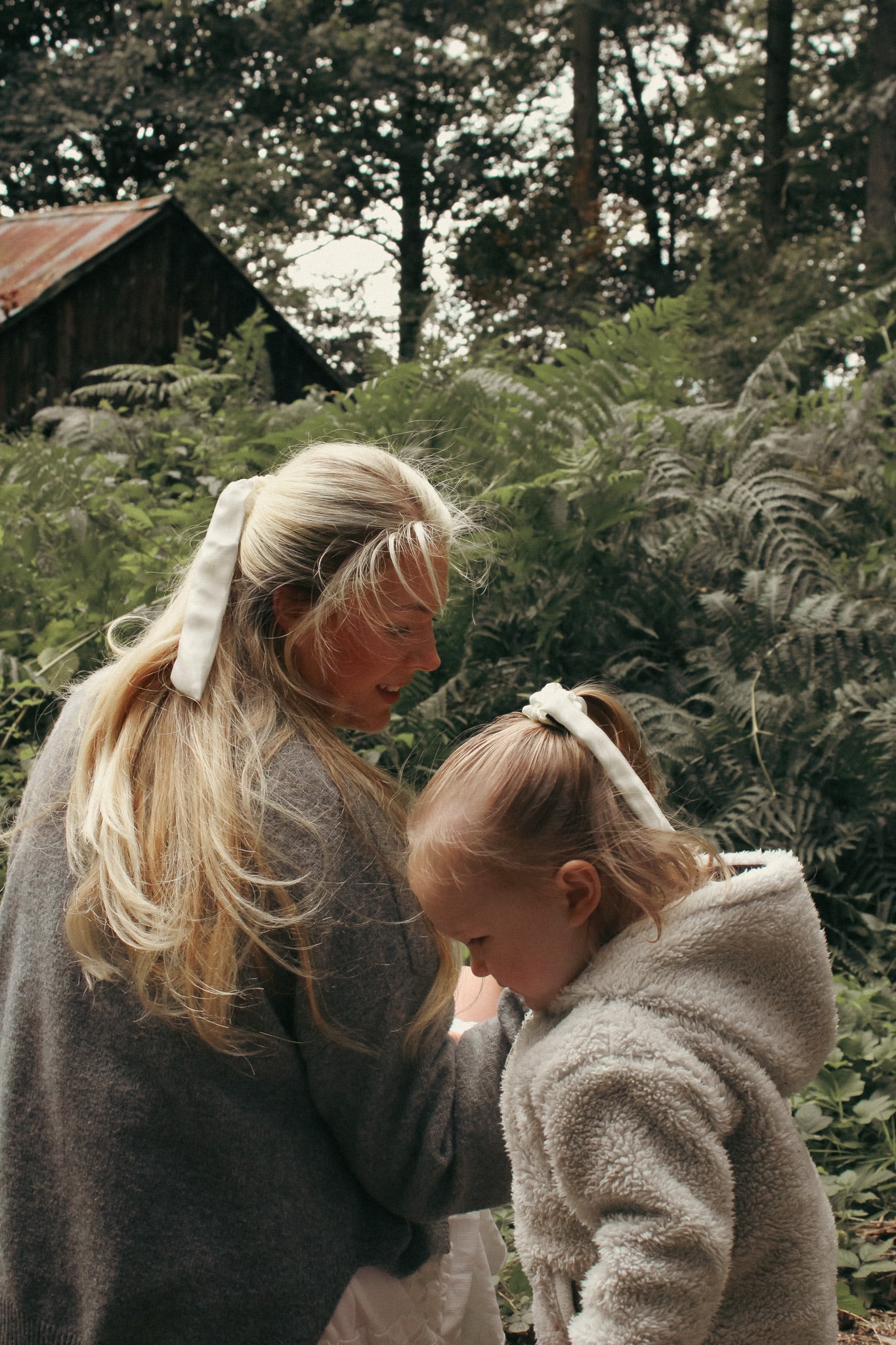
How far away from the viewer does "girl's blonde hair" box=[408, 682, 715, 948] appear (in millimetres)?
1201

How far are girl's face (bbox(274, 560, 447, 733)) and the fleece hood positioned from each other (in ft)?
1.85

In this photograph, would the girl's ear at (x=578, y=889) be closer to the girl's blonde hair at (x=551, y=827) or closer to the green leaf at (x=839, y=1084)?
the girl's blonde hair at (x=551, y=827)

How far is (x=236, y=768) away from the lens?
4.54 ft

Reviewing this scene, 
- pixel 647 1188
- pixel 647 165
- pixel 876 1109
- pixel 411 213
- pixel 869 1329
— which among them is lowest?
pixel 869 1329

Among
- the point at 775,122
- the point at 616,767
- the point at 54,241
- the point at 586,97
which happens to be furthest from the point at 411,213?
the point at 616,767

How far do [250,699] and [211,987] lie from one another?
388mm

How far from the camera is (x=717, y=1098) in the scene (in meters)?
1.10

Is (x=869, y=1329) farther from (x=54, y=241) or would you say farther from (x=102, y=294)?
(x=54, y=241)

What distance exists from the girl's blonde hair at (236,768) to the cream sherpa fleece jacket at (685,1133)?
29 cm

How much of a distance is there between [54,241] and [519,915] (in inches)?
414

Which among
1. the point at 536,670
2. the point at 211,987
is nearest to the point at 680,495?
the point at 536,670

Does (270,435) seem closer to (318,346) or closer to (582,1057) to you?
(582,1057)

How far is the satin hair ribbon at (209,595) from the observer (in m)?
1.45

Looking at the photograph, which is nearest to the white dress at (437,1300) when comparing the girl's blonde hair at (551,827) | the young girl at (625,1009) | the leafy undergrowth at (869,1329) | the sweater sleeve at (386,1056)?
the sweater sleeve at (386,1056)
